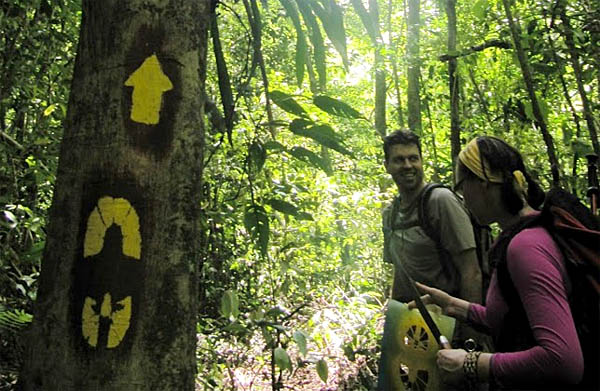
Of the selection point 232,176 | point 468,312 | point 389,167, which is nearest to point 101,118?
point 468,312

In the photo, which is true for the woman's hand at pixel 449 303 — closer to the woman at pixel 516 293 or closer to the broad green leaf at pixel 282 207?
the woman at pixel 516 293

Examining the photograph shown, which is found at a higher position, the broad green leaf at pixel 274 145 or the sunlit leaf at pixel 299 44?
the sunlit leaf at pixel 299 44

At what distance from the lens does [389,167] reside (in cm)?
313

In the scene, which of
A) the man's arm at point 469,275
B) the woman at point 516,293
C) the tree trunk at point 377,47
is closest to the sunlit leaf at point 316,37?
the tree trunk at point 377,47

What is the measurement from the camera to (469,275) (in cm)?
264

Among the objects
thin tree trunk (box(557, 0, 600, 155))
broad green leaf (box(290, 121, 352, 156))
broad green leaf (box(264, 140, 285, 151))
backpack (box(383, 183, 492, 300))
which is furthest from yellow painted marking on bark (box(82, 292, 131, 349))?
thin tree trunk (box(557, 0, 600, 155))

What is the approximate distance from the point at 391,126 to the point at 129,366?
13669 mm

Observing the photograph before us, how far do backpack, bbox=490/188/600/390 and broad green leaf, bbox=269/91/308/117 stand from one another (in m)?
0.71

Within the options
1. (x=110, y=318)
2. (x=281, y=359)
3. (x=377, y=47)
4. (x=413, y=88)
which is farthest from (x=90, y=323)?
(x=413, y=88)

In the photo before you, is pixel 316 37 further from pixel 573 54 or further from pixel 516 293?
pixel 573 54

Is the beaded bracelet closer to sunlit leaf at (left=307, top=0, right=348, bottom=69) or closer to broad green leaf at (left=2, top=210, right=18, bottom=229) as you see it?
sunlit leaf at (left=307, top=0, right=348, bottom=69)

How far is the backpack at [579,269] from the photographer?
1.46m

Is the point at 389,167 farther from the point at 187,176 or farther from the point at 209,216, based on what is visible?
the point at 187,176

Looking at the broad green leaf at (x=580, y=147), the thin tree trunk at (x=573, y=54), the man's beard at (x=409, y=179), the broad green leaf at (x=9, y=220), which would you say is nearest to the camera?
the broad green leaf at (x=9, y=220)
